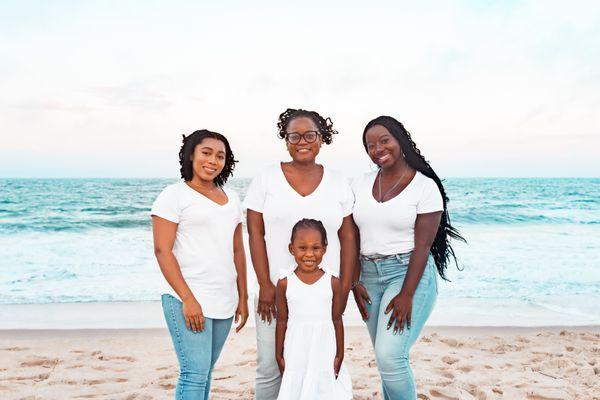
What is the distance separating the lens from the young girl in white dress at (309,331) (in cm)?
303

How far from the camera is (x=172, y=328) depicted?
9.47ft

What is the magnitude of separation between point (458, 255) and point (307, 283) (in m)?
10.3

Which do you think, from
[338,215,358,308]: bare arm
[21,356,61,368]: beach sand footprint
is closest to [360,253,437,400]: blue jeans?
[338,215,358,308]: bare arm

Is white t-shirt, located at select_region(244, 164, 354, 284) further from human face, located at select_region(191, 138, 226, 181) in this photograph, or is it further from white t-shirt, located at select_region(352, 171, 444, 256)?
human face, located at select_region(191, 138, 226, 181)

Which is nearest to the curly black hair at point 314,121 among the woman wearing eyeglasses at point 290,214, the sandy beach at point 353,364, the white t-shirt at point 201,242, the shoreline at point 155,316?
the woman wearing eyeglasses at point 290,214

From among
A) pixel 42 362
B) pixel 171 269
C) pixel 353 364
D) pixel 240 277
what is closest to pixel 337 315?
pixel 240 277

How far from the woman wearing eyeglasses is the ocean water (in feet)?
15.9

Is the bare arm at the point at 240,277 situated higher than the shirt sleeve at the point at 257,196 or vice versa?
the shirt sleeve at the point at 257,196

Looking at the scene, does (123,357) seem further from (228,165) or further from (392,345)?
(392,345)

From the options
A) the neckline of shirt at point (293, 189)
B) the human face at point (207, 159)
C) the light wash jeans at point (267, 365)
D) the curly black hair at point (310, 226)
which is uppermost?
the human face at point (207, 159)

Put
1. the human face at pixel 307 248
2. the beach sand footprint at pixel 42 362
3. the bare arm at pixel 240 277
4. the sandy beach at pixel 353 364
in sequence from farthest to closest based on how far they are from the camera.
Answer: the beach sand footprint at pixel 42 362, the sandy beach at pixel 353 364, the bare arm at pixel 240 277, the human face at pixel 307 248

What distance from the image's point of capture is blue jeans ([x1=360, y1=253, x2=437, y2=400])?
3.05 meters

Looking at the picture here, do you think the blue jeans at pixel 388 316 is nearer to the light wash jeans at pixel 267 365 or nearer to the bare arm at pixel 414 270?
the bare arm at pixel 414 270

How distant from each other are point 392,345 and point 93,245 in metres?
14.1
